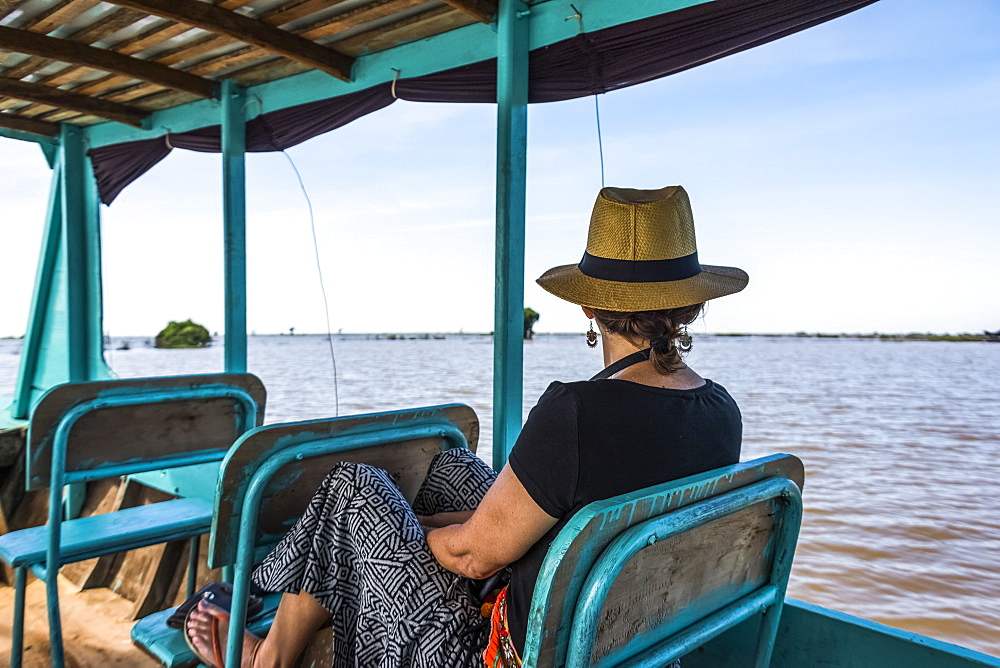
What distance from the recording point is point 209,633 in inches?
66.7

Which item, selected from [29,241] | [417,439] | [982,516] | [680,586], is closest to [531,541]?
[680,586]

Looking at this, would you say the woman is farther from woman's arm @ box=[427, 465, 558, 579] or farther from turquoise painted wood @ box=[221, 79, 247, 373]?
turquoise painted wood @ box=[221, 79, 247, 373]

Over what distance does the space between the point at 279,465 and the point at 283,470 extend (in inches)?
2.3

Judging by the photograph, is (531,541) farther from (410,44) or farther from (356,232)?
(356,232)

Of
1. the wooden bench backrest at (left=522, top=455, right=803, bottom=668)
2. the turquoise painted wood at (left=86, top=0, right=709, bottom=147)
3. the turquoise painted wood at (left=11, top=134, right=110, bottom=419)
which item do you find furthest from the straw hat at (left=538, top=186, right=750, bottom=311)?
the turquoise painted wood at (left=11, top=134, right=110, bottom=419)

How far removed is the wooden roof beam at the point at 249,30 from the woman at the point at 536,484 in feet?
6.39

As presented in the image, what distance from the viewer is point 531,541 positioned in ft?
3.81

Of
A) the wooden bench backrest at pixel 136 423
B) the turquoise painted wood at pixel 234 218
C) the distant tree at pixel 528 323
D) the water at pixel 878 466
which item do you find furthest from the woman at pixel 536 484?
the turquoise painted wood at pixel 234 218

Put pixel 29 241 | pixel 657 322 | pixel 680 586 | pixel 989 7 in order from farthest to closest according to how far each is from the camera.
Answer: pixel 29 241, pixel 989 7, pixel 657 322, pixel 680 586

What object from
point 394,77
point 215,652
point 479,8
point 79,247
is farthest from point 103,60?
point 215,652

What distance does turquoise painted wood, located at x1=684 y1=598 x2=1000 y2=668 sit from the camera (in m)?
1.55

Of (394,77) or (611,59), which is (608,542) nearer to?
(611,59)

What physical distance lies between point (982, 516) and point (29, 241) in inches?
273

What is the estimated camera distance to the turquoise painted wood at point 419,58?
247cm
